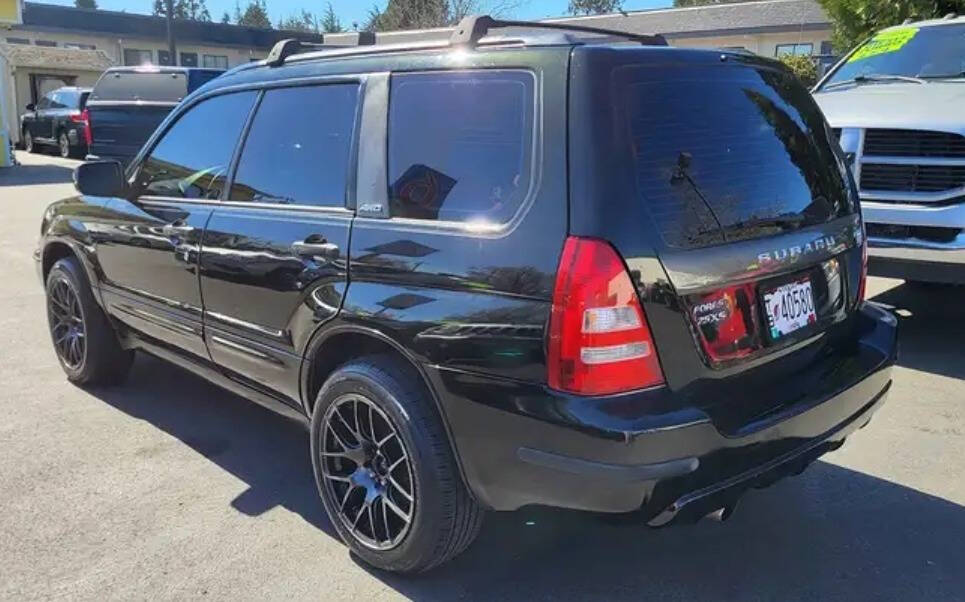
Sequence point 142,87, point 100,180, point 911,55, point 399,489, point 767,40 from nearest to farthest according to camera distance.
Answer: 1. point 399,489
2. point 100,180
3. point 911,55
4. point 142,87
5. point 767,40

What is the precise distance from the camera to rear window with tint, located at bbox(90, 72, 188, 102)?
14.9 meters

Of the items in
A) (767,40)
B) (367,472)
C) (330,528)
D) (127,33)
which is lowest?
(330,528)

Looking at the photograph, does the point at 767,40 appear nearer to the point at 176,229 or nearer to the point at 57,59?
the point at 57,59

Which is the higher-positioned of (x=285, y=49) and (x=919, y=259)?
(x=285, y=49)

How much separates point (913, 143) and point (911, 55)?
1810mm

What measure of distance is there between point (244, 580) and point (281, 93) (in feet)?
6.58

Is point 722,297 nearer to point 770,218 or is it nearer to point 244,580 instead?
point 770,218

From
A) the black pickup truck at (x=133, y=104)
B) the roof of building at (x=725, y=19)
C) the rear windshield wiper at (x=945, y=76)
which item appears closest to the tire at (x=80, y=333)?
the rear windshield wiper at (x=945, y=76)

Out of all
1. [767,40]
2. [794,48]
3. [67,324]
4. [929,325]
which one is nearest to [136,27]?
[767,40]

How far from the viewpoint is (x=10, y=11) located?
19.2 metres

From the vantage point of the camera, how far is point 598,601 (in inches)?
115

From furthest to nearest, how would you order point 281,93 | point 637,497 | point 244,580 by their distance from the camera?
point 281,93 → point 244,580 → point 637,497

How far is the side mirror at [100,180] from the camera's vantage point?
180 inches

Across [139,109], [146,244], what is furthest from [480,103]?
[139,109]
